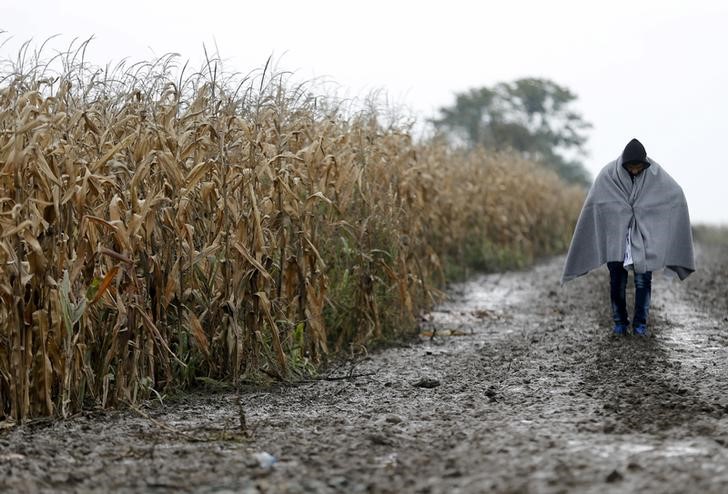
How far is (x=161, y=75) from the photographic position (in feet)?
21.9

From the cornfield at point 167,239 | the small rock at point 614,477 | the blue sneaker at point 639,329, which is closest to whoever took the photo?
the small rock at point 614,477

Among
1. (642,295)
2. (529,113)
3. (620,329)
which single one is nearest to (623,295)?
(642,295)

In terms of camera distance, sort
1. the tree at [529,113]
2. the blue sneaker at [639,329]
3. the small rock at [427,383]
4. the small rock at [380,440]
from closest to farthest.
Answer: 1. the small rock at [380,440]
2. the small rock at [427,383]
3. the blue sneaker at [639,329]
4. the tree at [529,113]

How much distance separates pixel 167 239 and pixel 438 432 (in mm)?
2063

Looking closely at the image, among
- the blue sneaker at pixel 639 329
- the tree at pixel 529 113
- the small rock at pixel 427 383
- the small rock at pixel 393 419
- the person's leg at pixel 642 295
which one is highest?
the tree at pixel 529 113

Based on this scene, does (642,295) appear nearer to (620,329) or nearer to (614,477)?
(620,329)

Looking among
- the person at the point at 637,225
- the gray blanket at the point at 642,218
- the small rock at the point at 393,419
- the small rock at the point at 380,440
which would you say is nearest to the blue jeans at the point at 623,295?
the person at the point at 637,225

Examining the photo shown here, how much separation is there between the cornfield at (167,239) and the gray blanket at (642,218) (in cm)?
199

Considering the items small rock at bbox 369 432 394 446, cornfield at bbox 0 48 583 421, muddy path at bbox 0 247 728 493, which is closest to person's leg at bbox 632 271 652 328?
muddy path at bbox 0 247 728 493

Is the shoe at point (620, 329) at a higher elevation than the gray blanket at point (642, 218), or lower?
lower

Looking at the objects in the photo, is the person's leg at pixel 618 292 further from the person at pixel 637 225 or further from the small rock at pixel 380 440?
the small rock at pixel 380 440

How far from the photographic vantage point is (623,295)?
367 inches

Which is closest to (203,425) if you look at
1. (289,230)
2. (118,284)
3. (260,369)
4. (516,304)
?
(118,284)

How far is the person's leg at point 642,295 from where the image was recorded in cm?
912
